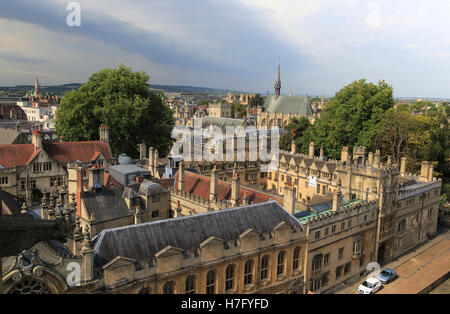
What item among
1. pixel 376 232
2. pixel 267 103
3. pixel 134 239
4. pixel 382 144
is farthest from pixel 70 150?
pixel 267 103

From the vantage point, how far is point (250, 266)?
22031mm

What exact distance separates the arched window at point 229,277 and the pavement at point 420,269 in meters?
10.9

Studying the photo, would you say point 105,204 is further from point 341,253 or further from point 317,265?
point 341,253

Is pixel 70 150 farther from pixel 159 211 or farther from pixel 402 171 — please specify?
pixel 402 171

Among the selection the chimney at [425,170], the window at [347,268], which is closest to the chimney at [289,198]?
the window at [347,268]

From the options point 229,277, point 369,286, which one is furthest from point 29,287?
point 369,286

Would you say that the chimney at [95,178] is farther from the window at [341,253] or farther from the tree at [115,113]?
the tree at [115,113]

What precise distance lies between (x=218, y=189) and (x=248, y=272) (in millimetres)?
11152

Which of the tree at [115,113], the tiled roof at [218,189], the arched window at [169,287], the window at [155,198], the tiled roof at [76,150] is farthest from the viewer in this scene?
the tree at [115,113]

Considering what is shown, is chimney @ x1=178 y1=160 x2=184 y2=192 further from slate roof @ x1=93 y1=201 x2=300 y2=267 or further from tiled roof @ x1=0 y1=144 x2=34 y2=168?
tiled roof @ x1=0 y1=144 x2=34 y2=168

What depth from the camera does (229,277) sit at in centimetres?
2116

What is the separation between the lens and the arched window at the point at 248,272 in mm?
21859

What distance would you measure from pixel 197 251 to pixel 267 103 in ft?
302

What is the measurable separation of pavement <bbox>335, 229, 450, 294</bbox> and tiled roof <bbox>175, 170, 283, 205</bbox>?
9193 mm
